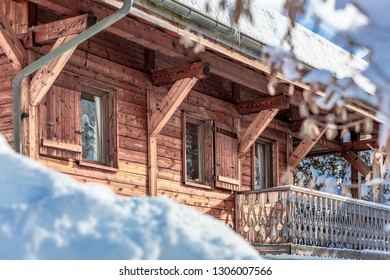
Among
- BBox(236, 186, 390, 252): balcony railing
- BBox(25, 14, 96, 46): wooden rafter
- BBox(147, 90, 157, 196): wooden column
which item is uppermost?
BBox(25, 14, 96, 46): wooden rafter

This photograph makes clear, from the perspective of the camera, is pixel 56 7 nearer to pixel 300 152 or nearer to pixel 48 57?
pixel 48 57

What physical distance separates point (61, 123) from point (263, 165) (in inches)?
201

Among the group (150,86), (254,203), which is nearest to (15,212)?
(150,86)

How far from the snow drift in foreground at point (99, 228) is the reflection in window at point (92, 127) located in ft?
17.6

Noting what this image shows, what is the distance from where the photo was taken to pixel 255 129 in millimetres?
10836

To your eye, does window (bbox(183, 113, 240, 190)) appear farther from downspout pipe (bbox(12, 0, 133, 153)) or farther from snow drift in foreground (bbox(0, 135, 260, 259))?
snow drift in foreground (bbox(0, 135, 260, 259))

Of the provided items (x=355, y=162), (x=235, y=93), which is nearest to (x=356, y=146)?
(x=355, y=162)

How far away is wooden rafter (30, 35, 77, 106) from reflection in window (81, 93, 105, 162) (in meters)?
1.24

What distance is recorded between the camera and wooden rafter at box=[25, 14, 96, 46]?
716cm

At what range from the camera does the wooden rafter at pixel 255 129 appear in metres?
10.7

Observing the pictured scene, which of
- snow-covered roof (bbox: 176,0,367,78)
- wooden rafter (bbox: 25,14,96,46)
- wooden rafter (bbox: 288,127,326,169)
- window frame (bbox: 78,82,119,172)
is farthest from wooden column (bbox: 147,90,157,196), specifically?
wooden rafter (bbox: 288,127,326,169)

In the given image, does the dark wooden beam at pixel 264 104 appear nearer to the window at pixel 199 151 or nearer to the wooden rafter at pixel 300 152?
the window at pixel 199 151

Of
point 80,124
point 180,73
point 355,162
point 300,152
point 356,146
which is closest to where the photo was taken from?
point 80,124
